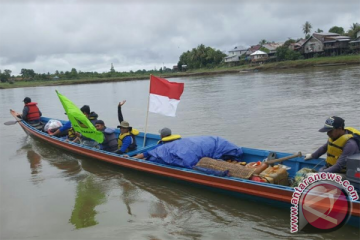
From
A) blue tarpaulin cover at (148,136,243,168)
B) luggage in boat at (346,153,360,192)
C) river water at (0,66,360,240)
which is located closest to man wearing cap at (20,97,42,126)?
river water at (0,66,360,240)

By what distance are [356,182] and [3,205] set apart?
22.9 ft

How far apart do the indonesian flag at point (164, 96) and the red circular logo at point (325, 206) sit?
405 centimetres

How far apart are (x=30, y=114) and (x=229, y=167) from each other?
10.0 m

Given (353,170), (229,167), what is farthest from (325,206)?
(229,167)

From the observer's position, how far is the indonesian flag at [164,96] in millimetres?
7922

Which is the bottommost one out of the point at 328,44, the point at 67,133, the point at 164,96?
the point at 67,133

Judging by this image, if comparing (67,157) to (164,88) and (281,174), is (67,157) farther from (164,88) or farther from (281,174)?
(281,174)

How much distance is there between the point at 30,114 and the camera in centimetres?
1295

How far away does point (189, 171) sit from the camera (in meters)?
6.38

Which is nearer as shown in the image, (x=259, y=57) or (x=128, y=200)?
(x=128, y=200)

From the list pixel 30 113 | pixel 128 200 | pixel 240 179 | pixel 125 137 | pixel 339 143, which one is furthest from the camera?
pixel 30 113

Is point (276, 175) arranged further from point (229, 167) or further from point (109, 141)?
point (109, 141)

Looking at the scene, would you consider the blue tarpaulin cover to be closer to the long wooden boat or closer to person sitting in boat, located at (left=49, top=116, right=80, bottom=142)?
the long wooden boat

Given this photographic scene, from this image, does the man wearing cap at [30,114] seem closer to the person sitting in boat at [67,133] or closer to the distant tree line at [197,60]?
the person sitting in boat at [67,133]
